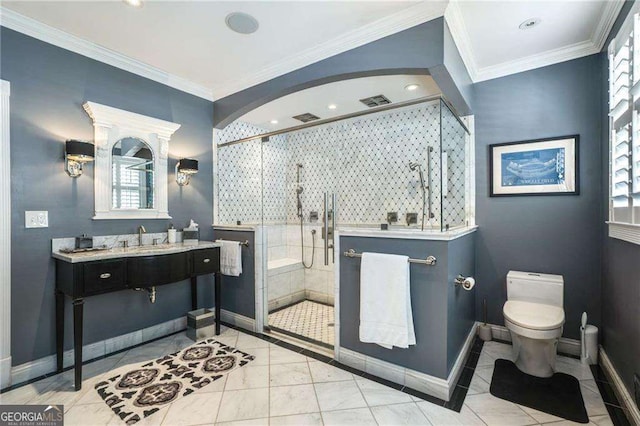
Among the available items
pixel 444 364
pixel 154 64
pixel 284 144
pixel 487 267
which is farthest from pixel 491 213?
pixel 154 64

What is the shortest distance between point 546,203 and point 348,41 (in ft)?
7.50

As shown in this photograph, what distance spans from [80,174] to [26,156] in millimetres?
339

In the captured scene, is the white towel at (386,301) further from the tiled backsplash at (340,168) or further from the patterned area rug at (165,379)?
the tiled backsplash at (340,168)

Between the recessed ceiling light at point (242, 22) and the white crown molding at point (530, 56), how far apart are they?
1.40 m

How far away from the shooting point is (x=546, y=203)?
2660mm

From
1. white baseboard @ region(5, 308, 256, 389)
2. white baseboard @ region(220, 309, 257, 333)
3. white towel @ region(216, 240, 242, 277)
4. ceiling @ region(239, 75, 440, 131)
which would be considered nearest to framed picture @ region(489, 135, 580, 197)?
ceiling @ region(239, 75, 440, 131)

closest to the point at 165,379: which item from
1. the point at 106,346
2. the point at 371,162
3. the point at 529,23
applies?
the point at 106,346

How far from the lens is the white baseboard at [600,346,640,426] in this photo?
169 centimetres

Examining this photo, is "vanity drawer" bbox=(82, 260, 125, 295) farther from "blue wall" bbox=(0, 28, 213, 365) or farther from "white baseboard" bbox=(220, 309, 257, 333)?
"white baseboard" bbox=(220, 309, 257, 333)

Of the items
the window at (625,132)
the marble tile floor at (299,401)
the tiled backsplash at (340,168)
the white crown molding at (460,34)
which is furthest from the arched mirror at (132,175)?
the window at (625,132)

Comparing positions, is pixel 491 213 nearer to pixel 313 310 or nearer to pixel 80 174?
pixel 313 310

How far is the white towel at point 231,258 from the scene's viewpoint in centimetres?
312

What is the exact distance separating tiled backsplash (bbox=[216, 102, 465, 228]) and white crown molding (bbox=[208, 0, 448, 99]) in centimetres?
70

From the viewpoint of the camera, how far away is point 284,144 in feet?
13.5
